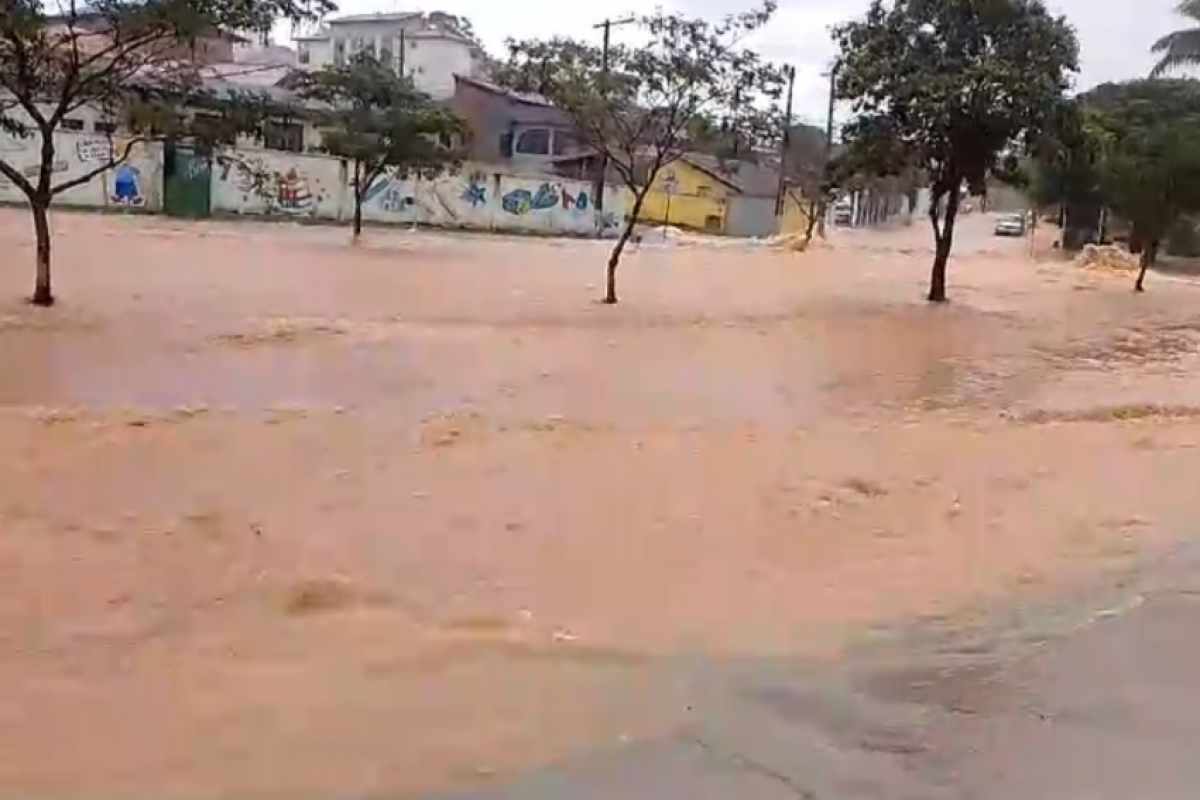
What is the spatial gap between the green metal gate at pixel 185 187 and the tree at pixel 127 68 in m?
21.6

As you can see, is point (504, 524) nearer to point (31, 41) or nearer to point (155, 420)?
point (155, 420)

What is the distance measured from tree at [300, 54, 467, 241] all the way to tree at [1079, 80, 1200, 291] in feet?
50.8

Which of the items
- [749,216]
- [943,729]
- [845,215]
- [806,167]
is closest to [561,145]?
[749,216]

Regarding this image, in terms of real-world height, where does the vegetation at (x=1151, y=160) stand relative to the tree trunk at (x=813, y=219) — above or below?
above

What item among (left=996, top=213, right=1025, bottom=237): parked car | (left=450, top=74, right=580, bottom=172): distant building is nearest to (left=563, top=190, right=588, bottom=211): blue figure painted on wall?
(left=450, top=74, right=580, bottom=172): distant building

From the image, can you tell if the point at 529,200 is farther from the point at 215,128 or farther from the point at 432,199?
the point at 215,128

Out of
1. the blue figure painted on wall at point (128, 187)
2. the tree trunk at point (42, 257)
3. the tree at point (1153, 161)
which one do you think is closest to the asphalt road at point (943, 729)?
the tree trunk at point (42, 257)

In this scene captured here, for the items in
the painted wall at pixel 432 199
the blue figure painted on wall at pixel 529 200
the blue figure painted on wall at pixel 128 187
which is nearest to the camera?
the blue figure painted on wall at pixel 128 187

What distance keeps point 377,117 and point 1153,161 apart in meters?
18.3

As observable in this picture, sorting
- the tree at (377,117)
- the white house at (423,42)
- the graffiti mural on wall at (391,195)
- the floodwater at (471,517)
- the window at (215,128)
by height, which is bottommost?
the floodwater at (471,517)

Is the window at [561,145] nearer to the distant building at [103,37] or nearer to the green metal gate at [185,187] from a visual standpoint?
the green metal gate at [185,187]

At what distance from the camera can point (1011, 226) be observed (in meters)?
68.6

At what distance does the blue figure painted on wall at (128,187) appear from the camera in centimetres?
3994

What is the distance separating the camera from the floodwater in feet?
17.3
